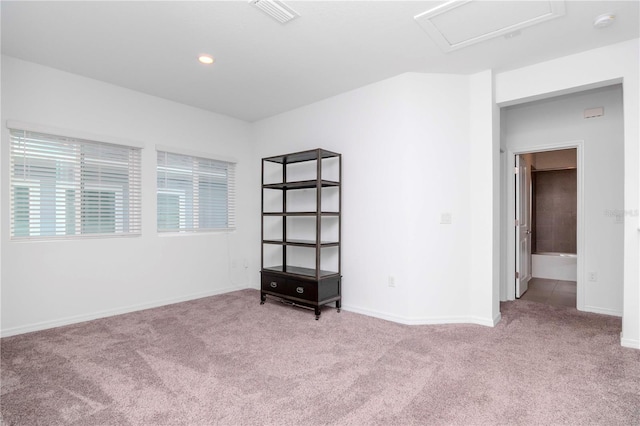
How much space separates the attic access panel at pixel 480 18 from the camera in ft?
7.33

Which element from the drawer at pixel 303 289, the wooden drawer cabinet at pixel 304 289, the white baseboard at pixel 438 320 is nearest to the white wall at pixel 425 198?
the white baseboard at pixel 438 320

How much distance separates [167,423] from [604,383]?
8.69ft

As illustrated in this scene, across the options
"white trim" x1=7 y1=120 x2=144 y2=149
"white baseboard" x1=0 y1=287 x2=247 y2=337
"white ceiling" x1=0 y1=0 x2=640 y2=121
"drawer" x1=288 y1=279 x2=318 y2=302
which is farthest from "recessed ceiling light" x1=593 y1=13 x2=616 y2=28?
"white baseboard" x1=0 y1=287 x2=247 y2=337

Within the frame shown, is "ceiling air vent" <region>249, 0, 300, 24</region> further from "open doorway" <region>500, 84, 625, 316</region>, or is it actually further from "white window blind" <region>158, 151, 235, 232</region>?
"open doorway" <region>500, 84, 625, 316</region>

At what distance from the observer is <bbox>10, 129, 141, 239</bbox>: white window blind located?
10.0ft

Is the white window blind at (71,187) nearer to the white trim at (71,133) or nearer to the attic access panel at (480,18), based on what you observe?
the white trim at (71,133)

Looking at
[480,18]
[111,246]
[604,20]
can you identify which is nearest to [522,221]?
[604,20]

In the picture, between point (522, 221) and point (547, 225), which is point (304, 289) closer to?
point (522, 221)

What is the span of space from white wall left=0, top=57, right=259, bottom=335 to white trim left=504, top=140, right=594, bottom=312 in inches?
139

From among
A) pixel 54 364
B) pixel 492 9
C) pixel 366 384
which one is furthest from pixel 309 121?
pixel 54 364

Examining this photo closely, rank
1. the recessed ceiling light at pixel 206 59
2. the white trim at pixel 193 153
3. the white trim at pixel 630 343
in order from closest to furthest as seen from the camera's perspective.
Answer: the white trim at pixel 630 343, the recessed ceiling light at pixel 206 59, the white trim at pixel 193 153

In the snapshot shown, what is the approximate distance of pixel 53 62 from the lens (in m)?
3.10

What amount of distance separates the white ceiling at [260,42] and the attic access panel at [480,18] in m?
0.07

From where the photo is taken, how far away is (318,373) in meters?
2.25
